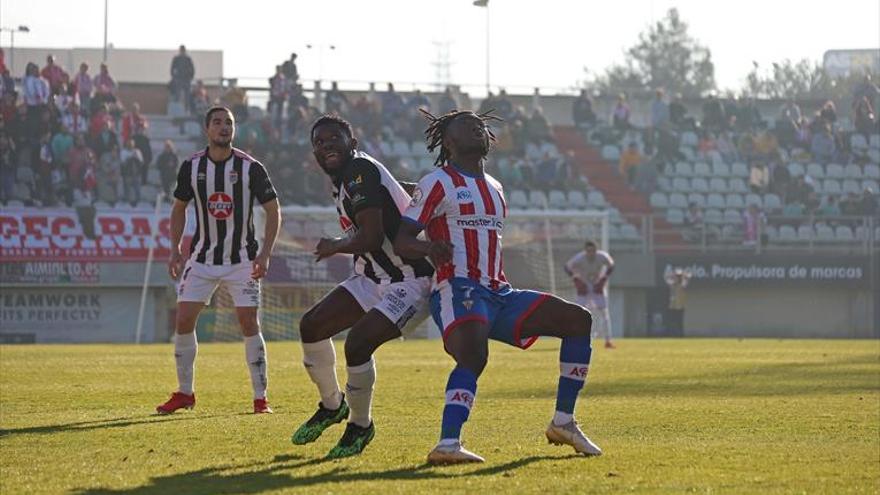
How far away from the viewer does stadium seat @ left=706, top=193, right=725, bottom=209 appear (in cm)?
4750

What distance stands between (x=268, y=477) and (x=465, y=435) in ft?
8.26

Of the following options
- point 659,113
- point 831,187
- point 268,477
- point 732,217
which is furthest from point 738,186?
point 268,477

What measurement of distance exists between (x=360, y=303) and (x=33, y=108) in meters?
29.6

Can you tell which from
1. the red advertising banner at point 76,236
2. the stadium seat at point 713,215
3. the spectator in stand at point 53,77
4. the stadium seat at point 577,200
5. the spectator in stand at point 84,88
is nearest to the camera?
the red advertising banner at point 76,236

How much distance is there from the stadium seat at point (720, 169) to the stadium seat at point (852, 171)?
3599 mm

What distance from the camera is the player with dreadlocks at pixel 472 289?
29.3ft

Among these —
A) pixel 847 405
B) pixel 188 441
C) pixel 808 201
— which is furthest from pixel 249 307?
pixel 808 201

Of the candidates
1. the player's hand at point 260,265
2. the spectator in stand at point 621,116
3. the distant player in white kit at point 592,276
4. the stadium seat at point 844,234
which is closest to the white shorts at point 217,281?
the player's hand at point 260,265

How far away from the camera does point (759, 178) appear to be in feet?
159

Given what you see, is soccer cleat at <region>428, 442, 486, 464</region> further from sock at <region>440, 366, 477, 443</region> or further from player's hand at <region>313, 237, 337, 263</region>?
player's hand at <region>313, 237, 337, 263</region>

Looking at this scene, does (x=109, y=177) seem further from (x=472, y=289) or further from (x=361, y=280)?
(x=472, y=289)

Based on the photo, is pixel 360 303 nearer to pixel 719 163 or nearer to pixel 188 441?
pixel 188 441

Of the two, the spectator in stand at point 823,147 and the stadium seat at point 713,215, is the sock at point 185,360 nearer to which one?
the stadium seat at point 713,215

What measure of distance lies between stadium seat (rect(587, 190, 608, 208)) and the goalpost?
656 cm
